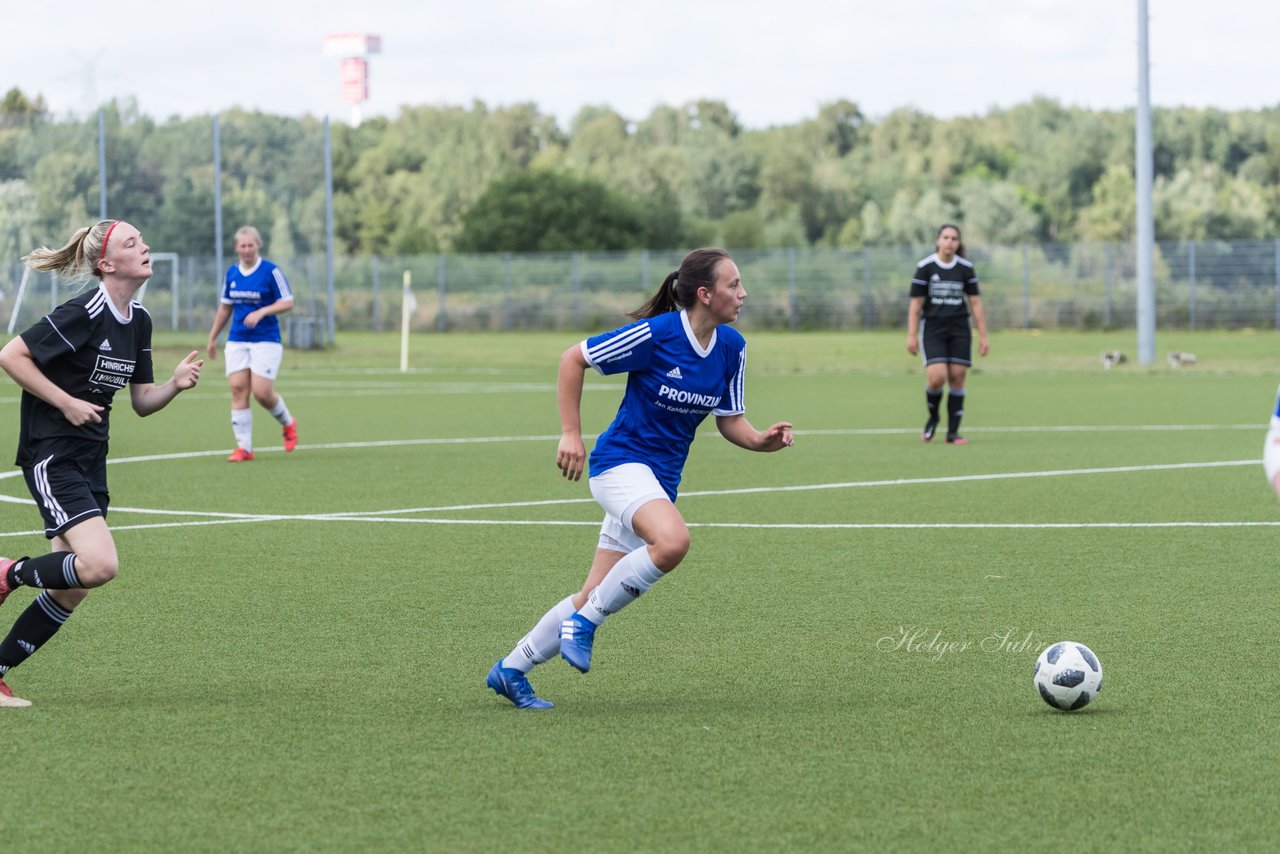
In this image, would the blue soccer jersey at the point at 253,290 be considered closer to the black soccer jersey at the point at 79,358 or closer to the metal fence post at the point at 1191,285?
the black soccer jersey at the point at 79,358

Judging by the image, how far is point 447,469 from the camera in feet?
49.2

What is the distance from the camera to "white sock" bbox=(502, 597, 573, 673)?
6301mm

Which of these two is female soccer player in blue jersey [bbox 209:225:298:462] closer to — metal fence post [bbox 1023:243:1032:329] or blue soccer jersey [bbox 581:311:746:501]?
blue soccer jersey [bbox 581:311:746:501]

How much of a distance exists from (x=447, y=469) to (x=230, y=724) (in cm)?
906

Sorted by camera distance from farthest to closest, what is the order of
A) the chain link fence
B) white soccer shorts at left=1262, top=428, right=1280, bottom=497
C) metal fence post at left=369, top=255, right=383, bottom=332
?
metal fence post at left=369, top=255, right=383, bottom=332
the chain link fence
white soccer shorts at left=1262, top=428, right=1280, bottom=497

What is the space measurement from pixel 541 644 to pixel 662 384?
1043 mm

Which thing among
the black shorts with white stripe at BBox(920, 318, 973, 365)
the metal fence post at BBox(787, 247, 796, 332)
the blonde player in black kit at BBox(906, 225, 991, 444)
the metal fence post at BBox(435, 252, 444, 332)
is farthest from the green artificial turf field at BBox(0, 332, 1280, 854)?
the metal fence post at BBox(435, 252, 444, 332)

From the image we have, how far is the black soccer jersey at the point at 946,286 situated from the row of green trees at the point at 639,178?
1049 inches

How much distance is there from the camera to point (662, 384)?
6.33 metres

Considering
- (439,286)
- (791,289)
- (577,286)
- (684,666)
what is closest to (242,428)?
(684,666)

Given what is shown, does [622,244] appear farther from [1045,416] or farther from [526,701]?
[526,701]

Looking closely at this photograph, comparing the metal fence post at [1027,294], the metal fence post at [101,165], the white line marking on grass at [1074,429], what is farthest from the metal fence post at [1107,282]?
the white line marking on grass at [1074,429]

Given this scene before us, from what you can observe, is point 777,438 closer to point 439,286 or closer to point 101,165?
point 101,165

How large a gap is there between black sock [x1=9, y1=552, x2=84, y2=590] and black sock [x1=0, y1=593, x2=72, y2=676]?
156 mm
